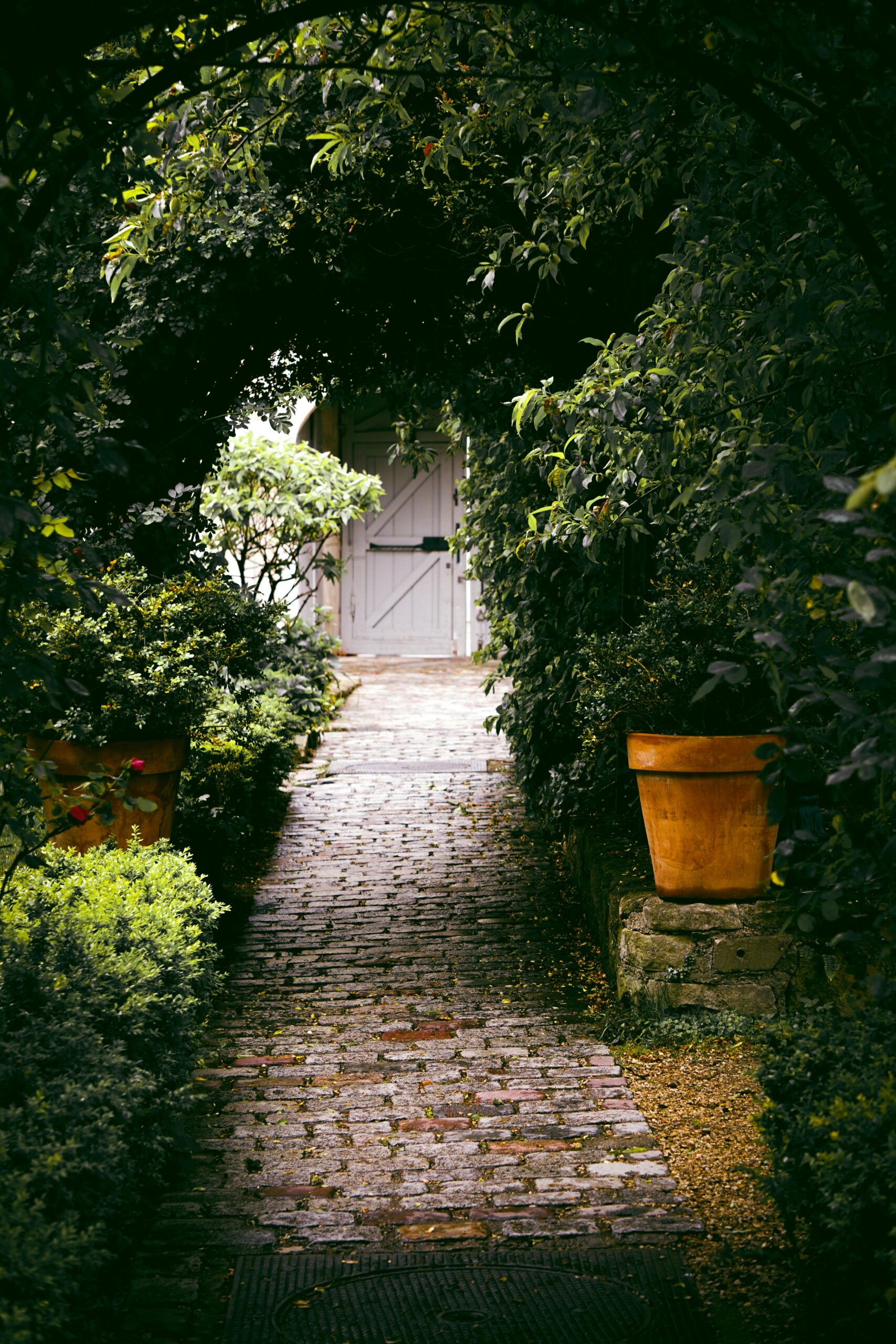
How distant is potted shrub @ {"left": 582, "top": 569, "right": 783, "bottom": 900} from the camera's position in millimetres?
4516

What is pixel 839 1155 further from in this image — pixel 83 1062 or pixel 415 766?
pixel 415 766

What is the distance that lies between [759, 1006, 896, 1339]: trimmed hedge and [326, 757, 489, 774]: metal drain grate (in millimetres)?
6281

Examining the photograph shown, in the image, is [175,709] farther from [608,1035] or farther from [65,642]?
[608,1035]

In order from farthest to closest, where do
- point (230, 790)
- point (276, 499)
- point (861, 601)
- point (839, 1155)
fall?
point (276, 499) < point (230, 790) < point (839, 1155) < point (861, 601)

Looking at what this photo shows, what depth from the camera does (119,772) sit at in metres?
5.04

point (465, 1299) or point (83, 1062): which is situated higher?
point (83, 1062)

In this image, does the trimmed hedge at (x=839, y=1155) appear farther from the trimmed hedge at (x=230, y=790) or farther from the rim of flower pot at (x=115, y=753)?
the trimmed hedge at (x=230, y=790)

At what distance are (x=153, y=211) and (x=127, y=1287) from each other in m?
3.03

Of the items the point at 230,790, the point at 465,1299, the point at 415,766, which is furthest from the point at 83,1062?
the point at 415,766

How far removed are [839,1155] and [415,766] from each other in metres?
7.06

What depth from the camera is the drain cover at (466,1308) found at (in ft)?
8.71

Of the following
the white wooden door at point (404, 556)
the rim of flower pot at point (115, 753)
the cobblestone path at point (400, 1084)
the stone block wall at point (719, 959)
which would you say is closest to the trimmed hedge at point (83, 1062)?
the cobblestone path at point (400, 1084)

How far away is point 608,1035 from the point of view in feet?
15.2

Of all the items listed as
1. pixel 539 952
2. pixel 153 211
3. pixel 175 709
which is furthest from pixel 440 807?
pixel 153 211
